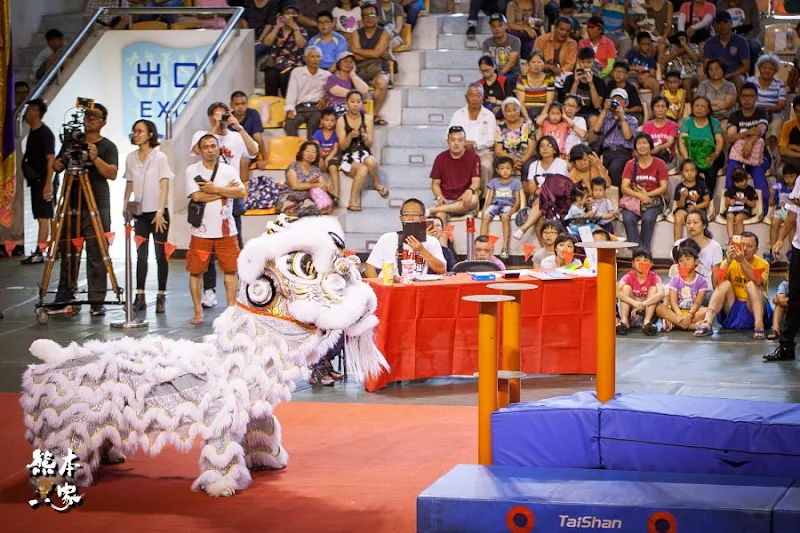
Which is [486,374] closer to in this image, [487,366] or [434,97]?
[487,366]

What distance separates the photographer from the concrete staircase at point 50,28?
15.3 meters

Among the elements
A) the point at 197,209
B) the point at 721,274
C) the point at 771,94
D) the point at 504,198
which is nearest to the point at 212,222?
the point at 197,209

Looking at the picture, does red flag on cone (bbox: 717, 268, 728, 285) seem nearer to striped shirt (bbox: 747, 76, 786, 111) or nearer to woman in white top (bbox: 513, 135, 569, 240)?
woman in white top (bbox: 513, 135, 569, 240)

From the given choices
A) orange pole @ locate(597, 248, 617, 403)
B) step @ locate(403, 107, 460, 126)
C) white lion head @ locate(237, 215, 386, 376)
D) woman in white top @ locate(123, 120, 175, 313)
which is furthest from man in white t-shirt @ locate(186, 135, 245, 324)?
orange pole @ locate(597, 248, 617, 403)

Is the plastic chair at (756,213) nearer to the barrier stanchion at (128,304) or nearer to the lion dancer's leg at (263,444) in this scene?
the barrier stanchion at (128,304)

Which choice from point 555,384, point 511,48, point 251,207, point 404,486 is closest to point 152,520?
point 404,486

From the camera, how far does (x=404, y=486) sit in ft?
17.6

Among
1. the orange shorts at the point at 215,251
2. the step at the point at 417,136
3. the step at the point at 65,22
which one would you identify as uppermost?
the step at the point at 65,22

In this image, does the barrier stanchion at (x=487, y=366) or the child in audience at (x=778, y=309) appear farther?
the child in audience at (x=778, y=309)

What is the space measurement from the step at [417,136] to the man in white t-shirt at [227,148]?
222cm

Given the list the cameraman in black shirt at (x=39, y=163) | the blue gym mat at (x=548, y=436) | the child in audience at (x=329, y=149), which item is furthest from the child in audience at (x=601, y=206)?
the blue gym mat at (x=548, y=436)

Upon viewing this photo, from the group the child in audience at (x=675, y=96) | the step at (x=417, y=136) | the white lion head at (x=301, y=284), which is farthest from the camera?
the step at (x=417, y=136)

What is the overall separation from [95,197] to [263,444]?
16.2 ft

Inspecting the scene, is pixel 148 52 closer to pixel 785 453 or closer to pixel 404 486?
pixel 404 486
